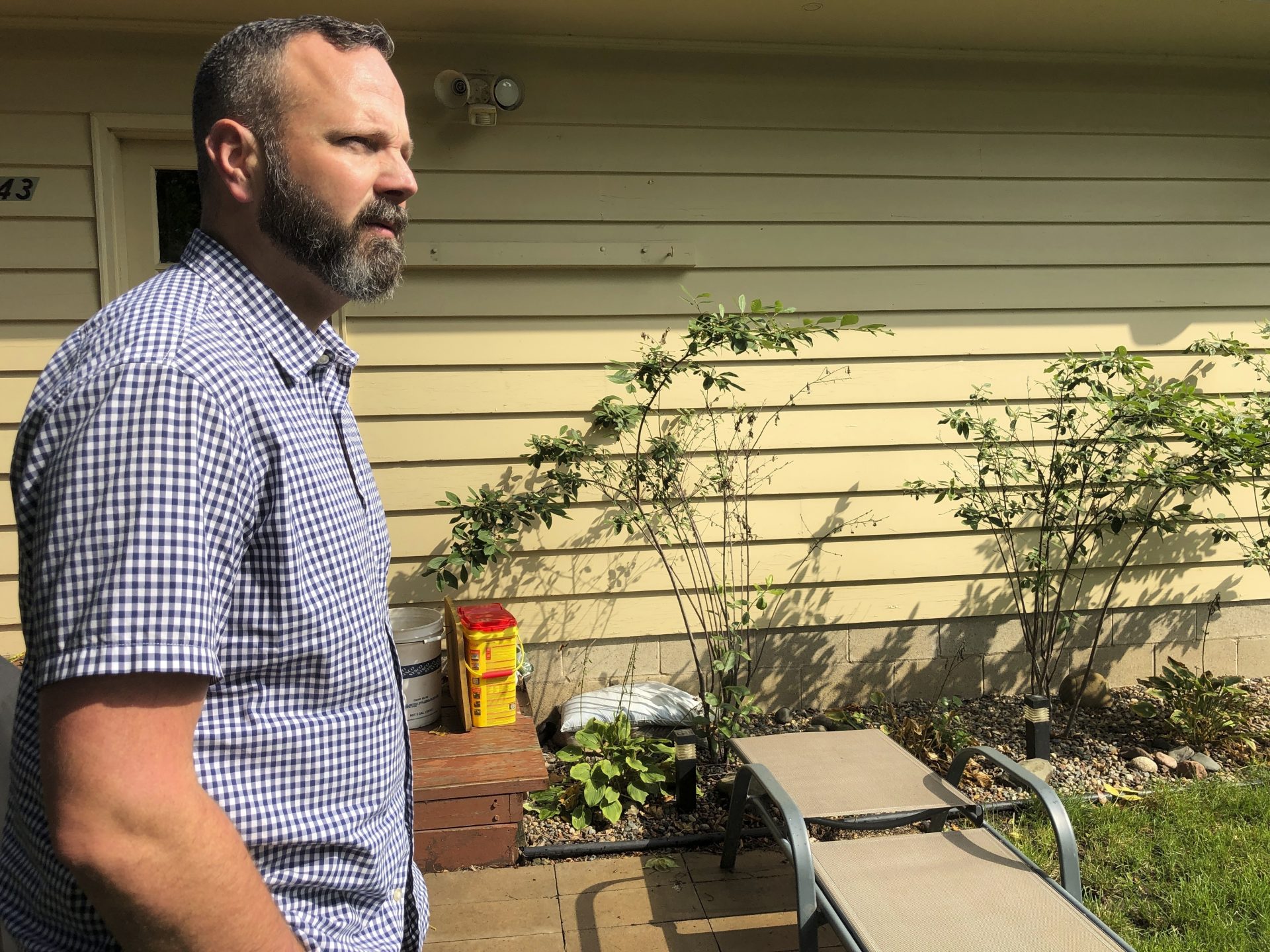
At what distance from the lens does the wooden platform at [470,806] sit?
318 cm

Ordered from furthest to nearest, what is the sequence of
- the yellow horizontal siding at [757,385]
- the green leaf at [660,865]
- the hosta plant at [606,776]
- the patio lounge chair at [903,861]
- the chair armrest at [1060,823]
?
the yellow horizontal siding at [757,385], the hosta plant at [606,776], the green leaf at [660,865], the chair armrest at [1060,823], the patio lounge chair at [903,861]

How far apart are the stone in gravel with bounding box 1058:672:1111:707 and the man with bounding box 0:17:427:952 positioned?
150 inches

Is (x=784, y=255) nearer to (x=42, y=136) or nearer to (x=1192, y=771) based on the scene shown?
(x=1192, y=771)

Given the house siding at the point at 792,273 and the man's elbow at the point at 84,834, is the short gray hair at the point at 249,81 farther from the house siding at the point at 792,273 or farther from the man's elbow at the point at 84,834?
the house siding at the point at 792,273

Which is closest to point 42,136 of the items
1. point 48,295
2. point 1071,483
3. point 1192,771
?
point 48,295

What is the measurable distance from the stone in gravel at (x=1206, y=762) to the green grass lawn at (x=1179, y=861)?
0.11 meters

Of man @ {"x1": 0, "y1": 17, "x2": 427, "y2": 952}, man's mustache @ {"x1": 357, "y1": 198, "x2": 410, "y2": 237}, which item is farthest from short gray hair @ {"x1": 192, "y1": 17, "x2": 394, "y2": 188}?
man's mustache @ {"x1": 357, "y1": 198, "x2": 410, "y2": 237}

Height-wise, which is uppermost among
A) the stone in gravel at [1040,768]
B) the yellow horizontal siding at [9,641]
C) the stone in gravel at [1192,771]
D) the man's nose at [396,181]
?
the man's nose at [396,181]

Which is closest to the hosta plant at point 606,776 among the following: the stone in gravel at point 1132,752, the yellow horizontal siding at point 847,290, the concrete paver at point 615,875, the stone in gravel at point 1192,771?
the concrete paver at point 615,875

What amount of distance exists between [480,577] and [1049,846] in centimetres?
235

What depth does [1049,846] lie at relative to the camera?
3.23m

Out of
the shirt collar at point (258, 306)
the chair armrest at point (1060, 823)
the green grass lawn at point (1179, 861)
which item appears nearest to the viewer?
the shirt collar at point (258, 306)

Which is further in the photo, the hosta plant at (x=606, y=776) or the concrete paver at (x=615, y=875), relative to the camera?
the hosta plant at (x=606, y=776)

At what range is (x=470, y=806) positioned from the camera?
3.21 m
